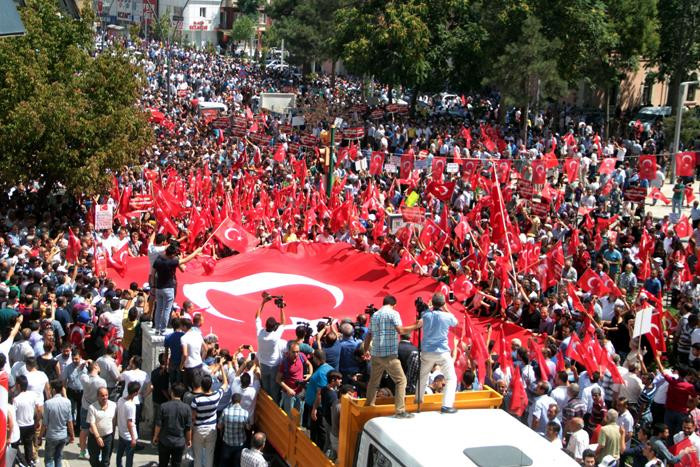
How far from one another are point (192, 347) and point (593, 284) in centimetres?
819

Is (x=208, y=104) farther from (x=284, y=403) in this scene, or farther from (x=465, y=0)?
(x=284, y=403)

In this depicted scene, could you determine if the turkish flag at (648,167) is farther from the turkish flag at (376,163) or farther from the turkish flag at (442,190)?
the turkish flag at (376,163)

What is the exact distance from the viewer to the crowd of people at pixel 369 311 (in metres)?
10.9

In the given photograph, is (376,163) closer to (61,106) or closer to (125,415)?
(61,106)

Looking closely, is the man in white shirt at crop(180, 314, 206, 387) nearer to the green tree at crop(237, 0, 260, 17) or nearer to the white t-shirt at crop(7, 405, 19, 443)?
the white t-shirt at crop(7, 405, 19, 443)

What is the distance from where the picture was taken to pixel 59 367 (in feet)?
40.7

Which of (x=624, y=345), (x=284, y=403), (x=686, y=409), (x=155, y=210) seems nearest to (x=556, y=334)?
(x=624, y=345)

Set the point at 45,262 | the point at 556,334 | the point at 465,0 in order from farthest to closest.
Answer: the point at 465,0, the point at 45,262, the point at 556,334

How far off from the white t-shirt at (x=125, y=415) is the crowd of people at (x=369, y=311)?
3cm

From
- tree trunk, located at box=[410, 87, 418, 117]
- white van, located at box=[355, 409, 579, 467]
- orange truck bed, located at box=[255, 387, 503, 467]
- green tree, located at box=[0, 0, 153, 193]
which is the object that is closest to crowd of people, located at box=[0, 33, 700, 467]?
orange truck bed, located at box=[255, 387, 503, 467]

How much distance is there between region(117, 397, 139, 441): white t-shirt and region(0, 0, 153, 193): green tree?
12785 mm

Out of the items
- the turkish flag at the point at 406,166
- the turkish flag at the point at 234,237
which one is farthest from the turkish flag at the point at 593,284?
the turkish flag at the point at 406,166

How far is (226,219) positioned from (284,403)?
376 inches

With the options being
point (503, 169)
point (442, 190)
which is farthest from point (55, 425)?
point (503, 169)
